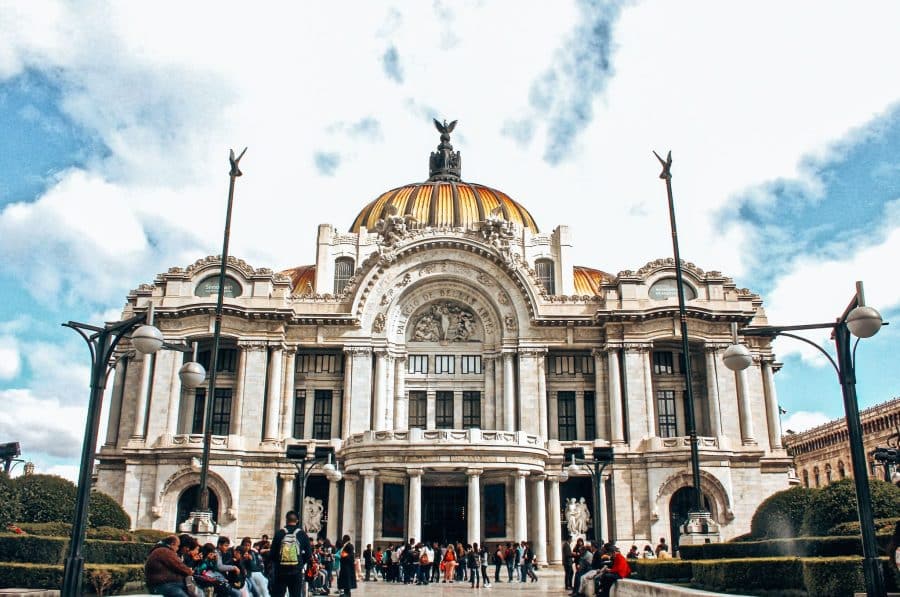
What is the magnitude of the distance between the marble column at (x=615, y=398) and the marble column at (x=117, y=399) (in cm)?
3215

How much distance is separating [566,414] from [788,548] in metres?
27.2

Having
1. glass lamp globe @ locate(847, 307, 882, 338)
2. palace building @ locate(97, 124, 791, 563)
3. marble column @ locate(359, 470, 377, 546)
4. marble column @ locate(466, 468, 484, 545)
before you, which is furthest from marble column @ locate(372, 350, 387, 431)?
glass lamp globe @ locate(847, 307, 882, 338)

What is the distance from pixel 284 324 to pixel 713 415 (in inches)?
1101

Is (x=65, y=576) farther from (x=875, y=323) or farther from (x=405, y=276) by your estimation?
(x=405, y=276)

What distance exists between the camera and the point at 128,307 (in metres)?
58.4

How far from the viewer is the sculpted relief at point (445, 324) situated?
56.1 meters

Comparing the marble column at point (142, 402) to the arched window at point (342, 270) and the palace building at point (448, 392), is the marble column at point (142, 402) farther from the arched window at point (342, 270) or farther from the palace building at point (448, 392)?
the arched window at point (342, 270)

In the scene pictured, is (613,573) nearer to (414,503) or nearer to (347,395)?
(414,503)

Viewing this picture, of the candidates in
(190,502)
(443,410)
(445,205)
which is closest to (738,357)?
(443,410)

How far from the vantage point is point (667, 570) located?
88.4 ft

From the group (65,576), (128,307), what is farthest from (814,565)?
(128,307)

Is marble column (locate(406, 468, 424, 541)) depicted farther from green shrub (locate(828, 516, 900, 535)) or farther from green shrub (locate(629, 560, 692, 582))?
green shrub (locate(828, 516, 900, 535))

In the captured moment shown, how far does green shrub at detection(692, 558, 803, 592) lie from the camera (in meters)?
20.6

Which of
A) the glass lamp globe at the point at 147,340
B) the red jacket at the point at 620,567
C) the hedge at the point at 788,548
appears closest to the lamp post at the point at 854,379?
the red jacket at the point at 620,567
